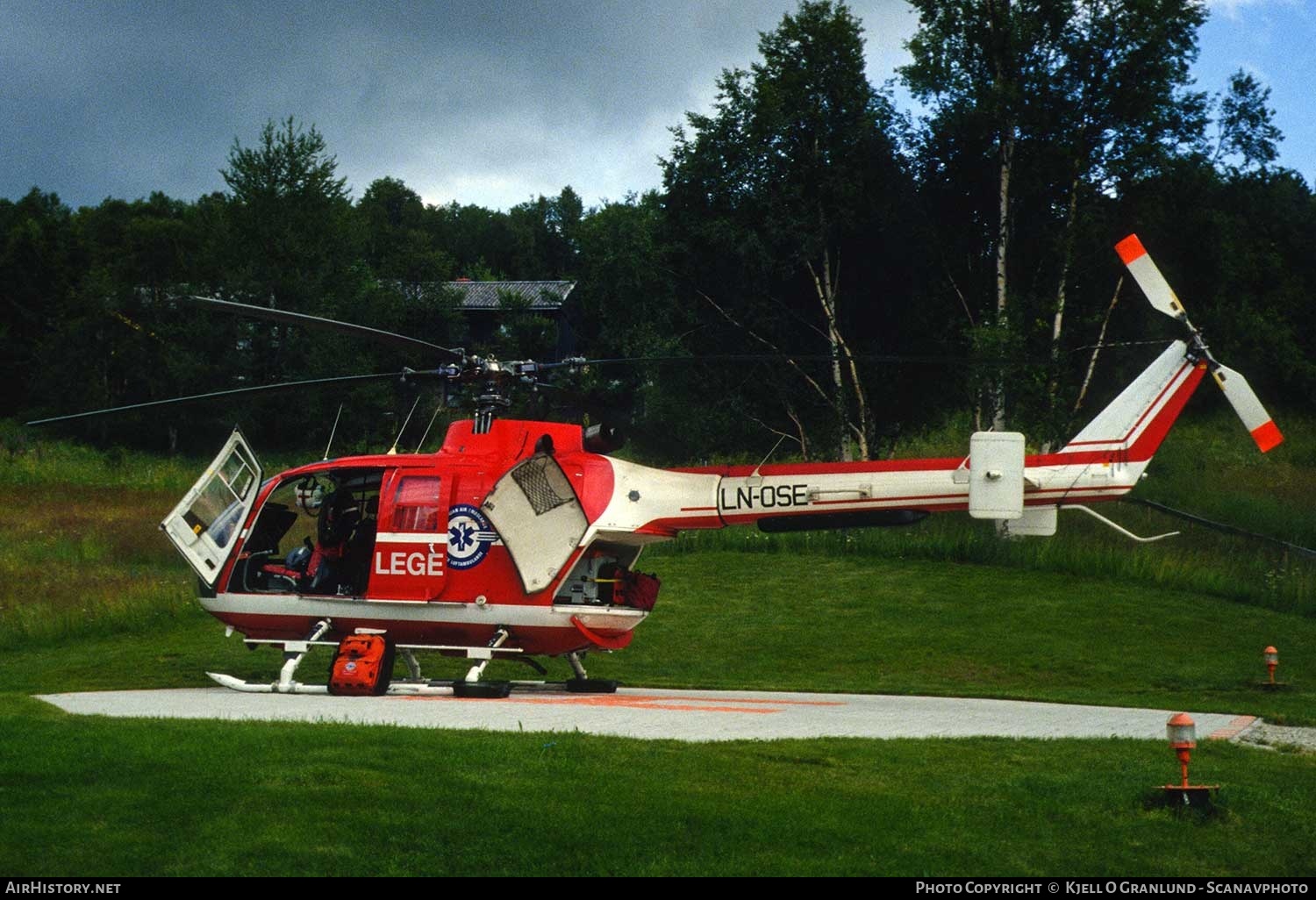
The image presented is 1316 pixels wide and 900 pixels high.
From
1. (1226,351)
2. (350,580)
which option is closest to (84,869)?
(350,580)

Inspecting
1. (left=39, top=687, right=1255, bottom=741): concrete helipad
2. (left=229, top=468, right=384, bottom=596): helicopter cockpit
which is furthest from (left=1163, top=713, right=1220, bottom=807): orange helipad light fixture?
(left=229, top=468, right=384, bottom=596): helicopter cockpit

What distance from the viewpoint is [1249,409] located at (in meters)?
13.0

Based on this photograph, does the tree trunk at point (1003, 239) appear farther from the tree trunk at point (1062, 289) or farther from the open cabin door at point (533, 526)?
the open cabin door at point (533, 526)

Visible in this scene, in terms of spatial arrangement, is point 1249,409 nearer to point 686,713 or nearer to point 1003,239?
point 686,713

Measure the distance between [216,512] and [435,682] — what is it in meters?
3.13

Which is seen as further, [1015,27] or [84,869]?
[1015,27]

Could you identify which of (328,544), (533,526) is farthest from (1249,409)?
(328,544)

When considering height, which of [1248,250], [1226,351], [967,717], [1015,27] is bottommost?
[967,717]

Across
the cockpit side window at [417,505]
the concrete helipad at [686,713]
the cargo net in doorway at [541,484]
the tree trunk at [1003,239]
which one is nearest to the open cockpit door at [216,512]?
the concrete helipad at [686,713]

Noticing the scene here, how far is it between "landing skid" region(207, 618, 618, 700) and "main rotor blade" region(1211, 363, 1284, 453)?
680 cm

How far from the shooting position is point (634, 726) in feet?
34.4
